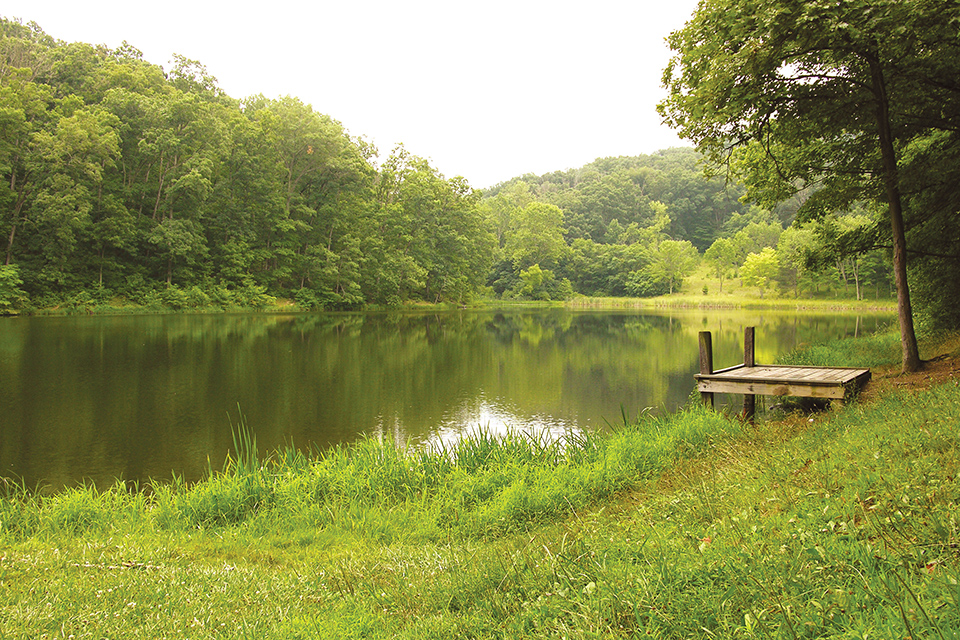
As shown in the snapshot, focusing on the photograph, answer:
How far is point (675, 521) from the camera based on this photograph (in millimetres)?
3553

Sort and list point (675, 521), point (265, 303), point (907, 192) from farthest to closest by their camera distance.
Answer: point (265, 303) → point (907, 192) → point (675, 521)

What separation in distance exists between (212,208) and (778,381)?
46615 millimetres

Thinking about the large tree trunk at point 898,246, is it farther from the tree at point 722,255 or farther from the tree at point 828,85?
the tree at point 722,255

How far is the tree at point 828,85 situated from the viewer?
22.0 ft

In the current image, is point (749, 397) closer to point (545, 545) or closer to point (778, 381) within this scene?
point (778, 381)

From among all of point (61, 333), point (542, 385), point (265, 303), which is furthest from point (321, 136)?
point (542, 385)

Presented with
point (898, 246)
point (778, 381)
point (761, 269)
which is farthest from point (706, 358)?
point (761, 269)

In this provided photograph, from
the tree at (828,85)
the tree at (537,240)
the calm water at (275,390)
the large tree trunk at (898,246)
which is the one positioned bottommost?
the calm water at (275,390)

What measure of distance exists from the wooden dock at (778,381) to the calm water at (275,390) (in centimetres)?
180

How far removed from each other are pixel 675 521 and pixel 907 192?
992cm

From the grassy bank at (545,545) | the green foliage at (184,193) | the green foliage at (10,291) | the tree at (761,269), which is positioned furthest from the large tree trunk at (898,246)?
the tree at (761,269)

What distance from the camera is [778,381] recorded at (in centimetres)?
737

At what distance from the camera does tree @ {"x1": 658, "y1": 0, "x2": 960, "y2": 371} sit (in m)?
6.72

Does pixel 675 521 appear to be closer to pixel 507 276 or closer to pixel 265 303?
pixel 265 303
